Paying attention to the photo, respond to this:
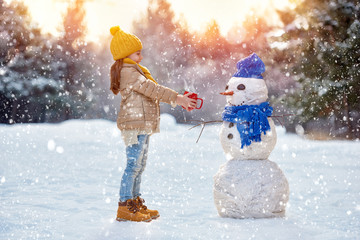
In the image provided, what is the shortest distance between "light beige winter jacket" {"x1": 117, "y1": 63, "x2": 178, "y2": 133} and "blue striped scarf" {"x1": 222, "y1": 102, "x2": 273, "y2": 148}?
2.36 ft

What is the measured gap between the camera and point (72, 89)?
2641cm

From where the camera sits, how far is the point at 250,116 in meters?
3.85

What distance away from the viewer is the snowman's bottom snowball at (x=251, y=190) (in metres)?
3.80

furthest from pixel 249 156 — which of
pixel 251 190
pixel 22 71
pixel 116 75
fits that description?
pixel 22 71

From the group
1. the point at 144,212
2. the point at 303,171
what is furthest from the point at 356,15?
the point at 144,212

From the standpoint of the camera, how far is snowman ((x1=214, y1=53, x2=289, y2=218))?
381cm

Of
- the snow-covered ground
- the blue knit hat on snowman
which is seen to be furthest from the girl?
the blue knit hat on snowman

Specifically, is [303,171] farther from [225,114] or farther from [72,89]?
[72,89]

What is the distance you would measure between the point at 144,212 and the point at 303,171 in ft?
15.6

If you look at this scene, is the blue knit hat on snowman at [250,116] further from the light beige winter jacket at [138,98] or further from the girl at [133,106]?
the light beige winter jacket at [138,98]

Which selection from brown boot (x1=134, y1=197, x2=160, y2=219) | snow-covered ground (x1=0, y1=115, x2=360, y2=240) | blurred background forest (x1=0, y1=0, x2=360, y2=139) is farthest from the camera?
blurred background forest (x1=0, y1=0, x2=360, y2=139)

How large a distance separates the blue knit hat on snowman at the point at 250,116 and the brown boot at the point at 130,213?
1214mm

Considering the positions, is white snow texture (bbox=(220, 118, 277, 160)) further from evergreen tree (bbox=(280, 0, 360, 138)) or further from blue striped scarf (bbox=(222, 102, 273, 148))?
evergreen tree (bbox=(280, 0, 360, 138))

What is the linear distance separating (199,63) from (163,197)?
2376 cm
